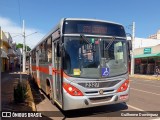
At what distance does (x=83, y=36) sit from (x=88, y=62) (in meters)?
0.89

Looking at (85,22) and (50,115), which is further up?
(85,22)

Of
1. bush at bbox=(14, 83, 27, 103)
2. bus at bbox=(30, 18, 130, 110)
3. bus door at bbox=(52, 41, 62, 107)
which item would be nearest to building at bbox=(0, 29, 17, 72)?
bush at bbox=(14, 83, 27, 103)

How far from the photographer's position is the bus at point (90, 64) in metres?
7.56

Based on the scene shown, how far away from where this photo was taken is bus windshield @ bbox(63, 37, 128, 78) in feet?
25.0

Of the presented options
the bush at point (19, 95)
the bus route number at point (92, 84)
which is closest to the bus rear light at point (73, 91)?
the bus route number at point (92, 84)

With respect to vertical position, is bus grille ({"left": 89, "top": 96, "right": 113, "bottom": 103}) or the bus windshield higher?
the bus windshield

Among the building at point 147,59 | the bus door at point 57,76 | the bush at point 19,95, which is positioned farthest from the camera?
the building at point 147,59

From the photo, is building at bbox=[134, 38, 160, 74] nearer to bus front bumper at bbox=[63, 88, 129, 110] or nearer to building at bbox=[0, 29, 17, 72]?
building at bbox=[0, 29, 17, 72]

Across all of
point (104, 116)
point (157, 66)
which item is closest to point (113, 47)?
point (104, 116)

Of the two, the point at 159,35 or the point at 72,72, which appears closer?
the point at 72,72

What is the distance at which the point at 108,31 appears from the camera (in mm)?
8422

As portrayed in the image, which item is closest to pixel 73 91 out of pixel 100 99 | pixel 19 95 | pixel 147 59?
pixel 100 99

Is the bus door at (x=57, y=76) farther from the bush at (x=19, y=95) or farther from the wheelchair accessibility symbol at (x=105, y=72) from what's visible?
the bush at (x=19, y=95)

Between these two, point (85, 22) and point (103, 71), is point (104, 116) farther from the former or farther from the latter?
point (85, 22)
